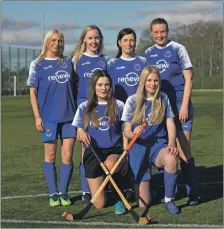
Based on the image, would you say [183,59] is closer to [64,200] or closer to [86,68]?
[86,68]

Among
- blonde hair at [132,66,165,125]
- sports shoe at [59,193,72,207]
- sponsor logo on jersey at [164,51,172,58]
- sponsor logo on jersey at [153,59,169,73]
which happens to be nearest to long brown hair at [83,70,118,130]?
blonde hair at [132,66,165,125]

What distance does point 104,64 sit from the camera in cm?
630

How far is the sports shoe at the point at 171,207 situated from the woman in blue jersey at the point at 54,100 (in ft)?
3.75

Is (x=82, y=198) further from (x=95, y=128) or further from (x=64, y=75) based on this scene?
(x=64, y=75)

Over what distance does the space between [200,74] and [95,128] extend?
65.0 meters

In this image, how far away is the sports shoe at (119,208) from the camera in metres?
5.68

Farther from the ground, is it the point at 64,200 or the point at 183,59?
the point at 183,59

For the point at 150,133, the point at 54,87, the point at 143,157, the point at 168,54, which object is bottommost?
the point at 143,157

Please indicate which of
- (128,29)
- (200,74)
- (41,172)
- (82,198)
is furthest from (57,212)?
(200,74)

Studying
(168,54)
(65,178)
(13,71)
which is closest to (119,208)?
(65,178)

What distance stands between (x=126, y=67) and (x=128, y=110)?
559 millimetres

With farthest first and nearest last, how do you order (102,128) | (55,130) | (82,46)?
(82,46) → (55,130) → (102,128)

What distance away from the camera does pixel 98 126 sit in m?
5.99

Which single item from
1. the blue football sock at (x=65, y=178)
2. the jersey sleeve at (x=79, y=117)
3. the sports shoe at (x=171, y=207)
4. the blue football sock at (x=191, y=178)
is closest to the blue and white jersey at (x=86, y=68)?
the jersey sleeve at (x=79, y=117)
